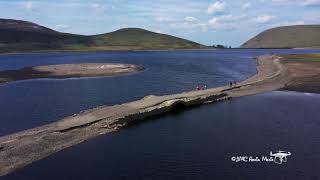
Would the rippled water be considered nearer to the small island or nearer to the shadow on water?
the shadow on water

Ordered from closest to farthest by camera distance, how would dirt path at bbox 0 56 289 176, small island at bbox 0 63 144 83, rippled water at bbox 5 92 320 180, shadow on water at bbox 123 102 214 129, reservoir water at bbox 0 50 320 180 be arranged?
rippled water at bbox 5 92 320 180
reservoir water at bbox 0 50 320 180
dirt path at bbox 0 56 289 176
shadow on water at bbox 123 102 214 129
small island at bbox 0 63 144 83

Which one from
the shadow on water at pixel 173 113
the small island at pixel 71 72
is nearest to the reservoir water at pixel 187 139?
the shadow on water at pixel 173 113

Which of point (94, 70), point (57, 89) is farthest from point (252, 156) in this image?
point (94, 70)

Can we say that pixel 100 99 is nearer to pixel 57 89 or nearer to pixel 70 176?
pixel 57 89

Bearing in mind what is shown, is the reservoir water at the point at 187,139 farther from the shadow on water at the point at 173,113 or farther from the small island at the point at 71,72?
the small island at the point at 71,72

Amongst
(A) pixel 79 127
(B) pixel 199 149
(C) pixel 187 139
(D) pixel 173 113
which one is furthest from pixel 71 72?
(B) pixel 199 149

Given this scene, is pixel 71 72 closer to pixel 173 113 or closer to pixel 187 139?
pixel 173 113

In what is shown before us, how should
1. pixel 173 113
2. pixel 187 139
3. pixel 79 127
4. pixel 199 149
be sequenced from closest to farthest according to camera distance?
1. pixel 199 149
2. pixel 187 139
3. pixel 79 127
4. pixel 173 113

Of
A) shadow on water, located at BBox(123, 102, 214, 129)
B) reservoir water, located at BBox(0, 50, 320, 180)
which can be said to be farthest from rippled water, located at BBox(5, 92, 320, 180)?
shadow on water, located at BBox(123, 102, 214, 129)
